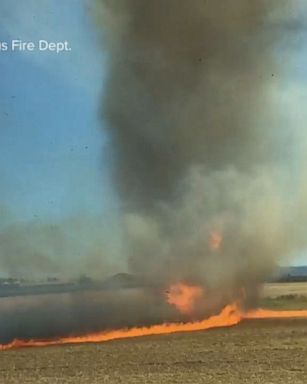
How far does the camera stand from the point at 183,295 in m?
2.83

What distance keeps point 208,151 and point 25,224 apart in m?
0.78

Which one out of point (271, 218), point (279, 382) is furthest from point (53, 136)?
point (279, 382)

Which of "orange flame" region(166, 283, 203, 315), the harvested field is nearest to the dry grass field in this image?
the harvested field

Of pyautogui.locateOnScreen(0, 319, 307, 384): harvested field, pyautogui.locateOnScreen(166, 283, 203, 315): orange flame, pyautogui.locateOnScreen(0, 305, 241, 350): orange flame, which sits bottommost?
pyautogui.locateOnScreen(0, 319, 307, 384): harvested field

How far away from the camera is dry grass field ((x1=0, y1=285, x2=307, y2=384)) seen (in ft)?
9.09

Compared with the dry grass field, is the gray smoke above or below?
above

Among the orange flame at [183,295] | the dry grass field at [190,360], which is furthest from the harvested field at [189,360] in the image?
the orange flame at [183,295]

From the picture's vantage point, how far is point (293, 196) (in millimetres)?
2811

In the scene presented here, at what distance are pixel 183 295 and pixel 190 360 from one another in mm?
251

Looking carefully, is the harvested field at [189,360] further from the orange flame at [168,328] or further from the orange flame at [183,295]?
the orange flame at [183,295]

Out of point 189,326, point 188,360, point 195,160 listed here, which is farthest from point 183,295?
point 195,160

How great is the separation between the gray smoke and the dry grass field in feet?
0.57

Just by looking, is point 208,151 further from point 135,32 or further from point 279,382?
point 279,382

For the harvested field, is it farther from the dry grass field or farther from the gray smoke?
the gray smoke
